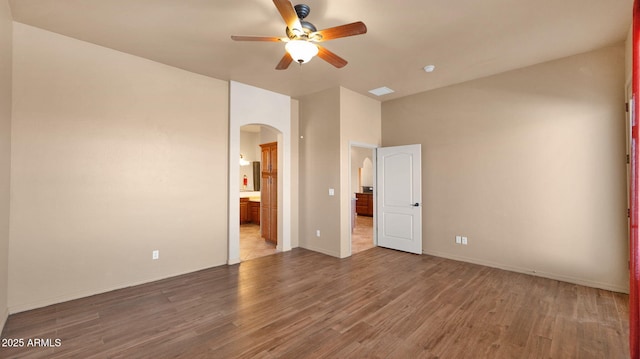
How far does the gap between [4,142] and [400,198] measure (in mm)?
5509

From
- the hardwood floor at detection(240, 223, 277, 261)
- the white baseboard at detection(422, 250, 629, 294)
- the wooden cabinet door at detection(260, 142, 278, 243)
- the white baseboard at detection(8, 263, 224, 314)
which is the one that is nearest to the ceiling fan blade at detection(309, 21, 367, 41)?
the wooden cabinet door at detection(260, 142, 278, 243)

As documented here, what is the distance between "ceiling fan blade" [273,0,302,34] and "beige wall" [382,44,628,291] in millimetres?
3573

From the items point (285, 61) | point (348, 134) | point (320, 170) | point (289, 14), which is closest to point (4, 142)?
point (285, 61)

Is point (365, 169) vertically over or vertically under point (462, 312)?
over

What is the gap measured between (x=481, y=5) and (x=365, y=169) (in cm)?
869

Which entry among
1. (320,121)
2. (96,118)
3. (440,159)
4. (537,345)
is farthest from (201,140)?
(537,345)

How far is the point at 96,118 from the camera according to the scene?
352cm

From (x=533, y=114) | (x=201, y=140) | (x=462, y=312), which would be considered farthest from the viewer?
(x=201, y=140)

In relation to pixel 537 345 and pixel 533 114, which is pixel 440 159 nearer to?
pixel 533 114

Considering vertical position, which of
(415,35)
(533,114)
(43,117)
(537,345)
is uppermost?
(415,35)

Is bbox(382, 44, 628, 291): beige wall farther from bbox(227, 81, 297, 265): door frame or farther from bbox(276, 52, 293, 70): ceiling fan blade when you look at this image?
bbox(276, 52, 293, 70): ceiling fan blade

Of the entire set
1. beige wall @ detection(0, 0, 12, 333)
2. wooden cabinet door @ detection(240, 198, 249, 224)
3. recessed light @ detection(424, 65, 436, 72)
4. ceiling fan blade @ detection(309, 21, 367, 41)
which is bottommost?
wooden cabinet door @ detection(240, 198, 249, 224)

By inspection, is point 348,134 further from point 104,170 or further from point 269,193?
point 104,170

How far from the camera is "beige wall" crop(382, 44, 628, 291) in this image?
362 cm
